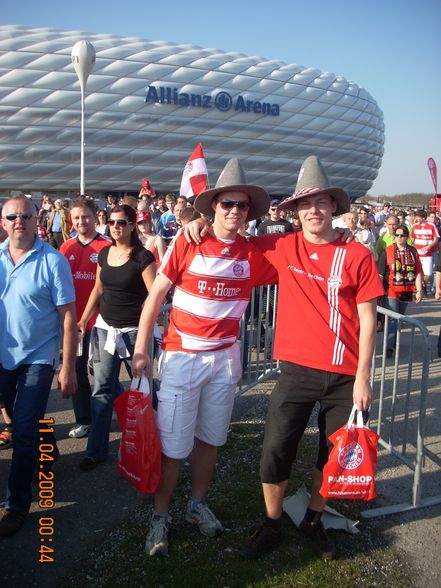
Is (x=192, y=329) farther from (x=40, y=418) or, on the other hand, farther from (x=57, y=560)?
(x=57, y=560)

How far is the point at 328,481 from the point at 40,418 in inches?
70.6

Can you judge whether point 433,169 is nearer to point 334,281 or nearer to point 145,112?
point 145,112

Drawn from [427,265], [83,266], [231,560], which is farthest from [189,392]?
[427,265]

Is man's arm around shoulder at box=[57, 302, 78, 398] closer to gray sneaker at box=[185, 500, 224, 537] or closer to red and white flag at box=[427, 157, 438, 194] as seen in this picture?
gray sneaker at box=[185, 500, 224, 537]

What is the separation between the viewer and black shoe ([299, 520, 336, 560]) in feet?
9.53

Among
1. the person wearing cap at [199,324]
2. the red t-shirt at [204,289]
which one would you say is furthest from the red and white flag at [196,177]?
the red t-shirt at [204,289]

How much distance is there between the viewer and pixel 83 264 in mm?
4746

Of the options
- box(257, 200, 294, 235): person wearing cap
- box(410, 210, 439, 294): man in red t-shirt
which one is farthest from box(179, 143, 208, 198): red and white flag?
box(410, 210, 439, 294): man in red t-shirt

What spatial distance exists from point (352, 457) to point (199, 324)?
1.05 metres

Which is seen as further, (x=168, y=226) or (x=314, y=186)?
(x=168, y=226)

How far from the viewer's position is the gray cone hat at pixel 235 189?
2874 millimetres

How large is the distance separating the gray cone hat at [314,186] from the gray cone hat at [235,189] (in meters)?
0.17

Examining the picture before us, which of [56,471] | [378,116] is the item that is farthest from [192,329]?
[378,116]

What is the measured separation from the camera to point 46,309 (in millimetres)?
3354
